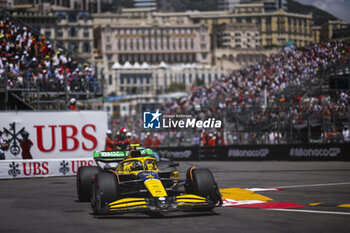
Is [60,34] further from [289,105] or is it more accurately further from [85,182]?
[85,182]

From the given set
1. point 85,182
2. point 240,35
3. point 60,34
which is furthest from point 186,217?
point 240,35

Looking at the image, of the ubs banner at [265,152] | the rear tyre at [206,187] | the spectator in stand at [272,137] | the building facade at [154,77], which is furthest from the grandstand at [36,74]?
the building facade at [154,77]

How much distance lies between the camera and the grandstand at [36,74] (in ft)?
95.8

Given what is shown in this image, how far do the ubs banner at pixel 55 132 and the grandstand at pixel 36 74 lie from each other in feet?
3.52

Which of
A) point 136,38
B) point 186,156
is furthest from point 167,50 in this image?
point 186,156

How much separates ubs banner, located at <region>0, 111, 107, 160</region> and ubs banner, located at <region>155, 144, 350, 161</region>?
581 centimetres

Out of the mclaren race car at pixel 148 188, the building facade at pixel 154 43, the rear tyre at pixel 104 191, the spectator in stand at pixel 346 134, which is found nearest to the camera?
the mclaren race car at pixel 148 188

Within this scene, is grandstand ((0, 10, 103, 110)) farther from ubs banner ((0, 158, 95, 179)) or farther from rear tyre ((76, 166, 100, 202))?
rear tyre ((76, 166, 100, 202))

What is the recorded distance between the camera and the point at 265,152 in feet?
102

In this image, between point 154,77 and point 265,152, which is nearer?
point 265,152

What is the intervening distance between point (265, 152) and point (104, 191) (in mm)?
21254

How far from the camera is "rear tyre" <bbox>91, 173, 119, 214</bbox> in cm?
1073

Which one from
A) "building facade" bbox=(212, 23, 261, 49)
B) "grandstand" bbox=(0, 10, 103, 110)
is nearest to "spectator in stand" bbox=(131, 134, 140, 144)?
"grandstand" bbox=(0, 10, 103, 110)

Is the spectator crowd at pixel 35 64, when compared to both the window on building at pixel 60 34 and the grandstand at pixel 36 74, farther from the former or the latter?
the window on building at pixel 60 34
